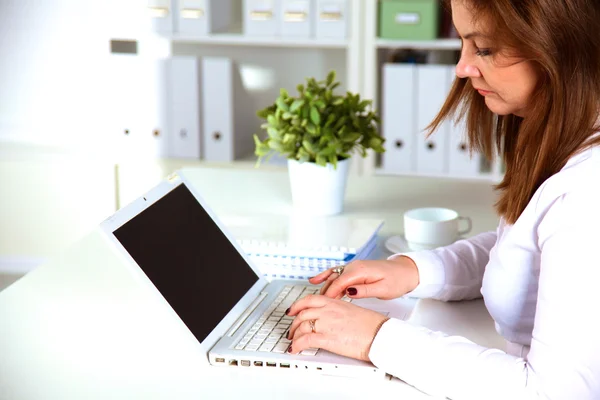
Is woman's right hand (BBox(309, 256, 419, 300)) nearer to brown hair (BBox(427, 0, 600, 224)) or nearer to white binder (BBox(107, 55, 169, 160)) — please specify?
brown hair (BBox(427, 0, 600, 224))

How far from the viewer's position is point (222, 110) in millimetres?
2859

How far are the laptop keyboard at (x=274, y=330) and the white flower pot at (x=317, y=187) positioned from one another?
1.21 ft

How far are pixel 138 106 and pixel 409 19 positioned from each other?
942 mm

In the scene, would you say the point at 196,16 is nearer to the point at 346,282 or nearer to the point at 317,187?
the point at 317,187

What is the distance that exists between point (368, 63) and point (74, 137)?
1.08m

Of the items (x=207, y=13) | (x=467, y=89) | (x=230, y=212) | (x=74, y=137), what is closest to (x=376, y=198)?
Answer: (x=230, y=212)

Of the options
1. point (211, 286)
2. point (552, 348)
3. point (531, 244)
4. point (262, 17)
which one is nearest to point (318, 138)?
point (211, 286)

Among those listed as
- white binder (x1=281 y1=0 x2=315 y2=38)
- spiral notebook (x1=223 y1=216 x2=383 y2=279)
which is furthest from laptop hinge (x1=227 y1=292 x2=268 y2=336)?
white binder (x1=281 y1=0 x2=315 y2=38)

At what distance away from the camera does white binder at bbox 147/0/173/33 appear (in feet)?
9.33

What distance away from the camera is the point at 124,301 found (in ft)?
4.29

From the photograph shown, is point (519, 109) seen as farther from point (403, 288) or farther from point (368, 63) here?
point (368, 63)

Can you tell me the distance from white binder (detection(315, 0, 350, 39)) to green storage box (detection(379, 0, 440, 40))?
11 centimetres

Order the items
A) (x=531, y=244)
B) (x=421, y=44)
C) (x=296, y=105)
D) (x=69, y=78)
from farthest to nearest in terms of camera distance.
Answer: (x=69, y=78), (x=421, y=44), (x=296, y=105), (x=531, y=244)

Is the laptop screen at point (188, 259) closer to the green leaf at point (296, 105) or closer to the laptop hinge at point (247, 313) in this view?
the laptop hinge at point (247, 313)
